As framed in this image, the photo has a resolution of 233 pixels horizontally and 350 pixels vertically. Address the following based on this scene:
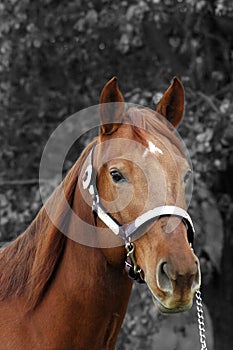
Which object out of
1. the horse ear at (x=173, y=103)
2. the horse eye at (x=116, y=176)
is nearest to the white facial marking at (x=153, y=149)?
the horse eye at (x=116, y=176)

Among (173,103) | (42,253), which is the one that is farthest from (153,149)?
(42,253)

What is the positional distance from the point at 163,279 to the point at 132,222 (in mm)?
305

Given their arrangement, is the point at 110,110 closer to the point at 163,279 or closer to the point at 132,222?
the point at 132,222

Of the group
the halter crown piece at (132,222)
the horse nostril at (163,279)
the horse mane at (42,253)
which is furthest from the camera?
the horse mane at (42,253)

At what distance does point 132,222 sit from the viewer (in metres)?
2.74

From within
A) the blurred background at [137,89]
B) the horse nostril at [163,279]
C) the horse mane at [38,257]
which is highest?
the horse nostril at [163,279]

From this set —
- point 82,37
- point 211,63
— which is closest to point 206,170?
point 211,63

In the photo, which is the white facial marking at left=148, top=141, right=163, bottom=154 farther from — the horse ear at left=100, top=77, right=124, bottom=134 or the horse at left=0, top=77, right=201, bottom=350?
the horse ear at left=100, top=77, right=124, bottom=134

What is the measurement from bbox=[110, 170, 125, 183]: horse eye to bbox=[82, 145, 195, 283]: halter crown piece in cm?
14

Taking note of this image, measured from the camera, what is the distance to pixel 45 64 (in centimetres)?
836

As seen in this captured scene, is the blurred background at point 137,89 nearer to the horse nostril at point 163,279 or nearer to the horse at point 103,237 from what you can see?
the horse at point 103,237

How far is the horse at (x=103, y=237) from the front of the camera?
269 cm

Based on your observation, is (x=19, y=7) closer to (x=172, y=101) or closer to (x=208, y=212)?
(x=208, y=212)

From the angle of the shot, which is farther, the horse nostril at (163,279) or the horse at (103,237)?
the horse at (103,237)
